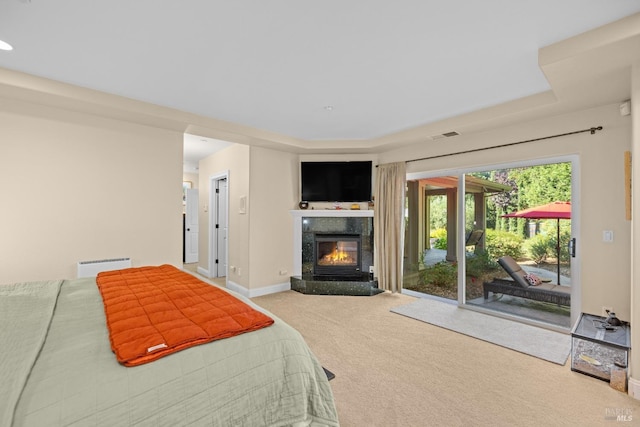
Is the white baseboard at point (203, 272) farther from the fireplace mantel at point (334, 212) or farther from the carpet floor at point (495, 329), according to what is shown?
the carpet floor at point (495, 329)

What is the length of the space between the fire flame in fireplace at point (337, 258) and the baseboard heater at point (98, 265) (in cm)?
298

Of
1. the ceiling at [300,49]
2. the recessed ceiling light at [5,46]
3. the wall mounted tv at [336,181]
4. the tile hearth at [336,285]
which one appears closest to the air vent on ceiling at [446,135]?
the ceiling at [300,49]

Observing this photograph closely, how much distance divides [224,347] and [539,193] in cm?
396

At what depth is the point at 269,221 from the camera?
5.07m

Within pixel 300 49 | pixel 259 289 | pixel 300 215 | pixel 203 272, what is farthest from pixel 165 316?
pixel 203 272

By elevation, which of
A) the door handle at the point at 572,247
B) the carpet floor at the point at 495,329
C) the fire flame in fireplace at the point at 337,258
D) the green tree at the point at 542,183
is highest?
the green tree at the point at 542,183

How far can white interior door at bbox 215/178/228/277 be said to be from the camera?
6.02 m

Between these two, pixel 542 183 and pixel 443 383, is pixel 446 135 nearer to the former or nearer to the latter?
pixel 542 183

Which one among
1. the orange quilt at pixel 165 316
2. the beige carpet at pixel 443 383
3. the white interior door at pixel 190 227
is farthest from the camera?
the white interior door at pixel 190 227

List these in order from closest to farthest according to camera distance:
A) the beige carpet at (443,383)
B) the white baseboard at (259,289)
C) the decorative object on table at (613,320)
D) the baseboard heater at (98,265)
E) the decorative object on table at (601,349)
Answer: the beige carpet at (443,383), the decorative object on table at (601,349), the decorative object on table at (613,320), the baseboard heater at (98,265), the white baseboard at (259,289)

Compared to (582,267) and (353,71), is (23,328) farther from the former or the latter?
(582,267)

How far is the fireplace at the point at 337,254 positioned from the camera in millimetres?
5352

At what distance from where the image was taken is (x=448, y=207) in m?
4.59

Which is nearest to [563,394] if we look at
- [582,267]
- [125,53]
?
[582,267]
